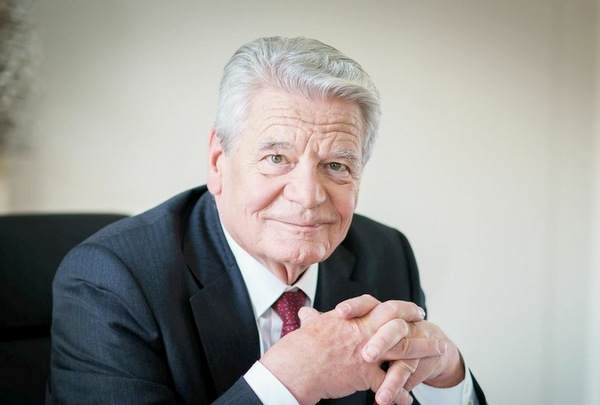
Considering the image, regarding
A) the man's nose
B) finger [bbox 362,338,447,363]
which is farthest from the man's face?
finger [bbox 362,338,447,363]

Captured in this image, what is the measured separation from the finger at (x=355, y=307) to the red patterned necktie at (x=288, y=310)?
0.63ft

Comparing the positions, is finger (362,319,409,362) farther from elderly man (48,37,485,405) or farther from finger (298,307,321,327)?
finger (298,307,321,327)

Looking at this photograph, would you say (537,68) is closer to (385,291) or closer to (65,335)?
(385,291)

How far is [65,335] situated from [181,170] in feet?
3.37

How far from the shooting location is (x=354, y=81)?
4.40 feet

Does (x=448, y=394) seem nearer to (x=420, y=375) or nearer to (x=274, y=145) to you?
(x=420, y=375)

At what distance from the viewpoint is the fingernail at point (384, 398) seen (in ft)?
4.21

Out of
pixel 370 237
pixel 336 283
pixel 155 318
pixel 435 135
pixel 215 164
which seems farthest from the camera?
pixel 435 135

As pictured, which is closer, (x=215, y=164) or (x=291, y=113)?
(x=291, y=113)

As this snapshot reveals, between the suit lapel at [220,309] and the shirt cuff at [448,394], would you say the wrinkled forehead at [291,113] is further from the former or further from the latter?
the shirt cuff at [448,394]

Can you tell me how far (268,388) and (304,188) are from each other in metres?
0.36

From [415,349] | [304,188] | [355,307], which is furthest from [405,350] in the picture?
[304,188]

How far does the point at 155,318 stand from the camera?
1296 millimetres

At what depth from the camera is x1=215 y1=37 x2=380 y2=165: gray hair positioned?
1.32 m
